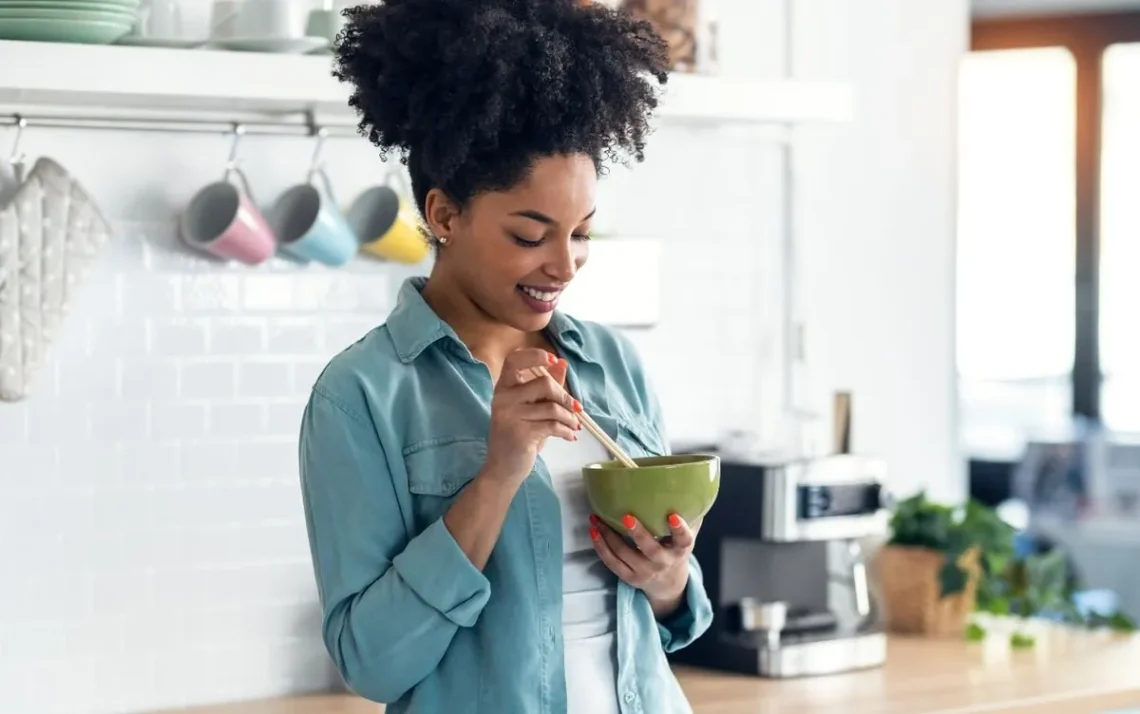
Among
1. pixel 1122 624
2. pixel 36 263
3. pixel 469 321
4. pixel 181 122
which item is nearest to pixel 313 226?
pixel 181 122

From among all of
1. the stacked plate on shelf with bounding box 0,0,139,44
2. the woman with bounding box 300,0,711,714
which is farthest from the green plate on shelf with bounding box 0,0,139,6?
the woman with bounding box 300,0,711,714

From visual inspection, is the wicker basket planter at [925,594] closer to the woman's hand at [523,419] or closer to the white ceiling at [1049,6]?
the woman's hand at [523,419]

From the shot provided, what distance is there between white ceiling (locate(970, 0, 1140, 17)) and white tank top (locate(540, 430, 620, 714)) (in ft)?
10.7

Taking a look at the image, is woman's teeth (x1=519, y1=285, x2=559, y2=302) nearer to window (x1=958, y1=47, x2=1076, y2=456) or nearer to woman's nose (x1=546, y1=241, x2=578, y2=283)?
woman's nose (x1=546, y1=241, x2=578, y2=283)

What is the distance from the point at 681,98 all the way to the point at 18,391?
107 cm

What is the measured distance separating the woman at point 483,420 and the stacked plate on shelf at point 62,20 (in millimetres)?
726

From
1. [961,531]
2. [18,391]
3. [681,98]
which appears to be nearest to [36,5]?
[18,391]

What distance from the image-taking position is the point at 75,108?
2.28 m

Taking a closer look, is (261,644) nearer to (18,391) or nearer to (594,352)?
(18,391)

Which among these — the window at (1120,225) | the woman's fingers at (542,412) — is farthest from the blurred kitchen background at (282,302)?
the window at (1120,225)

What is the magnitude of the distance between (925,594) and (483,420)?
1671mm

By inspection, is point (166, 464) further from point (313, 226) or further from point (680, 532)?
point (680, 532)

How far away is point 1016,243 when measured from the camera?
15.2ft

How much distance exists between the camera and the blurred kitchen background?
2.27m
